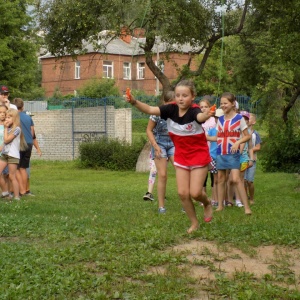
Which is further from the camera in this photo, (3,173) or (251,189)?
(3,173)

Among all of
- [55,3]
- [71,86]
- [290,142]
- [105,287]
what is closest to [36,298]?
[105,287]

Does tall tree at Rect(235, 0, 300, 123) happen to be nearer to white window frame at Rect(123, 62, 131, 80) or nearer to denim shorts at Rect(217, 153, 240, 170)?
denim shorts at Rect(217, 153, 240, 170)

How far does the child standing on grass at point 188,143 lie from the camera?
8250mm

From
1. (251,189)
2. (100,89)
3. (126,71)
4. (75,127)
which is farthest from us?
(126,71)

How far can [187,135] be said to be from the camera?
839 cm

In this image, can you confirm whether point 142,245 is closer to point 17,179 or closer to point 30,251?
point 30,251

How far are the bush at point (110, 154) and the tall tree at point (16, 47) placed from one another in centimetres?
1805

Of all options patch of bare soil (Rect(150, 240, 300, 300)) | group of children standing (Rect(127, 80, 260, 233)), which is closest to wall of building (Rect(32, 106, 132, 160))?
group of children standing (Rect(127, 80, 260, 233))

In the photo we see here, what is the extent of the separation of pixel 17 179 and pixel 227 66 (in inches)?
1415

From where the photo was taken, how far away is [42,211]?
11.2 metres

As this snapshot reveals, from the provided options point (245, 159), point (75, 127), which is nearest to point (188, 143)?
point (245, 159)

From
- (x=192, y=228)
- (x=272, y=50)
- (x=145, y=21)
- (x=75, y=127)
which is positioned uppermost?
(x=145, y=21)

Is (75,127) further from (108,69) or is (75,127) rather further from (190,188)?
(108,69)

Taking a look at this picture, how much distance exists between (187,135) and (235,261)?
80.9 inches
